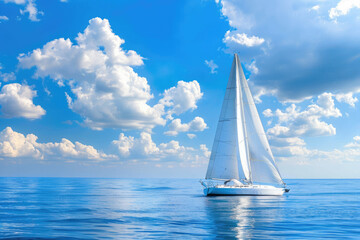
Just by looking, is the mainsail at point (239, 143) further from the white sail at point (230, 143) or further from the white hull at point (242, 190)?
the white hull at point (242, 190)

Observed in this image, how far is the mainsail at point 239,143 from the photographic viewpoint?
65.1 meters

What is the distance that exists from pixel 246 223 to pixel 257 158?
3251cm

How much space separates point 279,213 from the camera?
42.9m

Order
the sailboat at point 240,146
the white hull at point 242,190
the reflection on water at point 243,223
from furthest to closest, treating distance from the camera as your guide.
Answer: the sailboat at point 240,146, the white hull at point 242,190, the reflection on water at point 243,223

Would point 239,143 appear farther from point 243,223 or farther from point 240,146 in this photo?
point 243,223

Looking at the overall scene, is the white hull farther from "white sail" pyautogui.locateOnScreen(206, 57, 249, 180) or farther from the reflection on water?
the reflection on water

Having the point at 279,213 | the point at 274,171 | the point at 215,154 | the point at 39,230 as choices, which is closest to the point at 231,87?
the point at 215,154

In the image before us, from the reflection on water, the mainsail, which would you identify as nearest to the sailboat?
the mainsail

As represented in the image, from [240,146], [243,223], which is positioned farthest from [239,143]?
[243,223]

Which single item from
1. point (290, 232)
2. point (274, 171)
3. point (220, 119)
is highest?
point (220, 119)

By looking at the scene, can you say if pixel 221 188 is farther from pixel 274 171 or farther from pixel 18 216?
pixel 18 216

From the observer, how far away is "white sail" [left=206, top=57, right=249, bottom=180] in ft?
213

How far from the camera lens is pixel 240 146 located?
65500mm

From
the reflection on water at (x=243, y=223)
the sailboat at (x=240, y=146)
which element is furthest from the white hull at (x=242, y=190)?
the reflection on water at (x=243, y=223)
